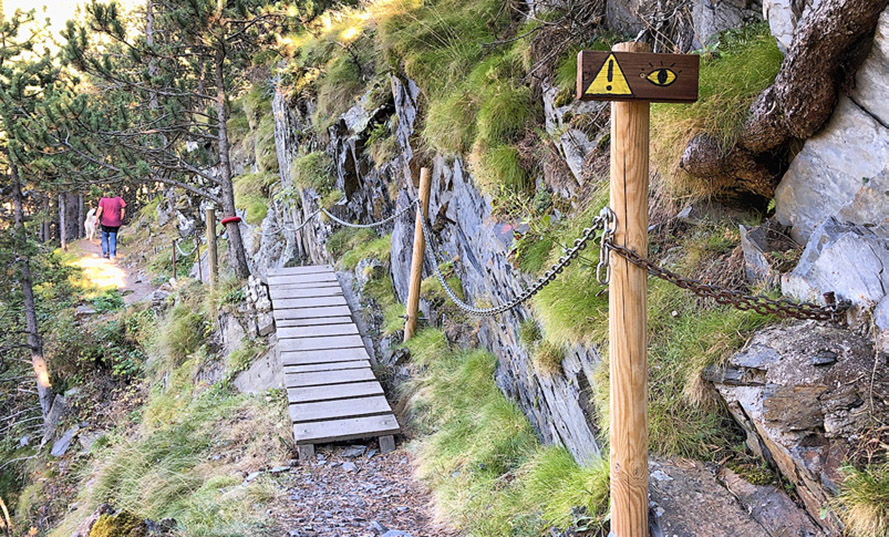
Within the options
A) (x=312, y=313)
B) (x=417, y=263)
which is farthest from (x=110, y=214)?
(x=417, y=263)

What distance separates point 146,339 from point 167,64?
6887 millimetres

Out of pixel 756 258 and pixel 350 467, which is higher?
pixel 756 258

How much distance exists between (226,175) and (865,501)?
11.1 meters

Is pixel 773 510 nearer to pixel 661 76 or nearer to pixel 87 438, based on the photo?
pixel 661 76

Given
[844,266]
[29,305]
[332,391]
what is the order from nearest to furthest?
[844,266] → [332,391] → [29,305]

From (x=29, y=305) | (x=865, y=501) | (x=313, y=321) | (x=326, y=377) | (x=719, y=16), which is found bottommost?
(x=865, y=501)

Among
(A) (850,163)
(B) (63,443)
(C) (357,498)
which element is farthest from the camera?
(B) (63,443)

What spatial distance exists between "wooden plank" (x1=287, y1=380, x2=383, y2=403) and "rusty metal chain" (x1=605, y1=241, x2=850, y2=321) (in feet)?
16.5

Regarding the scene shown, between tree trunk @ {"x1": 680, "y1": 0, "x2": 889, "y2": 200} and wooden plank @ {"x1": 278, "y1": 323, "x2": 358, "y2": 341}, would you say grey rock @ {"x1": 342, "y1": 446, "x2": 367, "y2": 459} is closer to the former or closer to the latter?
wooden plank @ {"x1": 278, "y1": 323, "x2": 358, "y2": 341}

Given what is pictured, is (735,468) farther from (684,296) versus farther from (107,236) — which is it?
(107,236)

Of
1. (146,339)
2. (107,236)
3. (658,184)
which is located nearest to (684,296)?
(658,184)

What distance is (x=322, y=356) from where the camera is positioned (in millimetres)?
8031

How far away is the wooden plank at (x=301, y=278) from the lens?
10203 mm

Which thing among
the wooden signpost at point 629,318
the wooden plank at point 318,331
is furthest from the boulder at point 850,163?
the wooden plank at point 318,331
